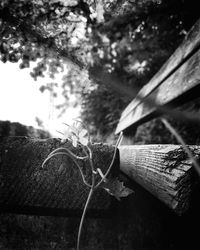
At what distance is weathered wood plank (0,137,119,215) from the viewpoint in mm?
867

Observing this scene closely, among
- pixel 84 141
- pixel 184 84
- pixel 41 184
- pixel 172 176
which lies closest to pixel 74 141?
pixel 84 141

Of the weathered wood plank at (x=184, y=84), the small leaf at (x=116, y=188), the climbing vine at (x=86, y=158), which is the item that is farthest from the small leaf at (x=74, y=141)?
the weathered wood plank at (x=184, y=84)

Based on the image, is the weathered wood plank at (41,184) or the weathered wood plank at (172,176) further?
the weathered wood plank at (41,184)

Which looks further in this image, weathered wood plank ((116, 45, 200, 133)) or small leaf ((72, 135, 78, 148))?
weathered wood plank ((116, 45, 200, 133))

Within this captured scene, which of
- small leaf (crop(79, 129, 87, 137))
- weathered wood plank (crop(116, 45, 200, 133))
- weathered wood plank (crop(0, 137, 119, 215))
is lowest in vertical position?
weathered wood plank (crop(0, 137, 119, 215))

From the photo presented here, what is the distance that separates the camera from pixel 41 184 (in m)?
0.87

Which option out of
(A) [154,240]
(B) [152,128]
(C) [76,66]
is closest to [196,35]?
(C) [76,66]

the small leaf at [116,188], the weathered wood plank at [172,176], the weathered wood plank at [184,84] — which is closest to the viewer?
the weathered wood plank at [172,176]

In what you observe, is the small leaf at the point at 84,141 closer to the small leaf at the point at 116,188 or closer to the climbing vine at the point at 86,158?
the climbing vine at the point at 86,158

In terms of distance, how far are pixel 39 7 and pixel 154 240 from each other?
1194mm

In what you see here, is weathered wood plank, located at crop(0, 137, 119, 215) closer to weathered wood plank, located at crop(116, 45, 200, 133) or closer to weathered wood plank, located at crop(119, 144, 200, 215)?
weathered wood plank, located at crop(119, 144, 200, 215)

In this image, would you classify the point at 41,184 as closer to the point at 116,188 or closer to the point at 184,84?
the point at 116,188

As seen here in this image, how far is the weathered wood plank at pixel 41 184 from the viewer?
87 cm

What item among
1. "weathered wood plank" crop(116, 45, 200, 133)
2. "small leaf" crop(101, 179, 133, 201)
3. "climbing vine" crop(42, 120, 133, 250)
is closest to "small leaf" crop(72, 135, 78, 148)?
"climbing vine" crop(42, 120, 133, 250)
